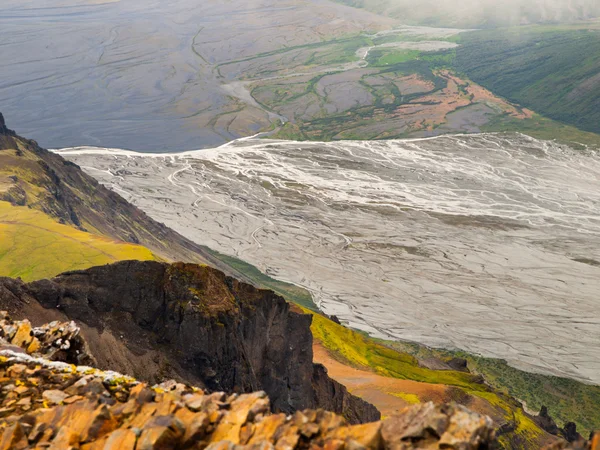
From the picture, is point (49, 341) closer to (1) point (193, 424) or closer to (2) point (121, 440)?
(2) point (121, 440)

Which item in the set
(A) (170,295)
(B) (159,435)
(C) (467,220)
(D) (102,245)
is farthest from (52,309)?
(C) (467,220)

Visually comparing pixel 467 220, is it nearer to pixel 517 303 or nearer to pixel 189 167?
pixel 517 303

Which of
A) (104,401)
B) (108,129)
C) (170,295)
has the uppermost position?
(104,401)

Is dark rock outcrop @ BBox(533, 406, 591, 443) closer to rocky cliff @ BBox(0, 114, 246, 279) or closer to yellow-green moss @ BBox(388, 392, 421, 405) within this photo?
yellow-green moss @ BBox(388, 392, 421, 405)

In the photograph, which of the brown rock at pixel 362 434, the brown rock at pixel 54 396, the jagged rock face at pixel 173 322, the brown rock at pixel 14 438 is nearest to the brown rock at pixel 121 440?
the brown rock at pixel 14 438

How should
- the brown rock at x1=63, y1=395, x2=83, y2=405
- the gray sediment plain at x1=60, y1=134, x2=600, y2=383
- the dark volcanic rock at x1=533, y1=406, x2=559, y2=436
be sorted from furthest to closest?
the gray sediment plain at x1=60, y1=134, x2=600, y2=383, the dark volcanic rock at x1=533, y1=406, x2=559, y2=436, the brown rock at x1=63, y1=395, x2=83, y2=405

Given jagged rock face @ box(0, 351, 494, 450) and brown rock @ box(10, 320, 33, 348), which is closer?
jagged rock face @ box(0, 351, 494, 450)

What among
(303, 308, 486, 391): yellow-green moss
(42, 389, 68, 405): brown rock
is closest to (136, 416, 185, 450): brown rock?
(42, 389, 68, 405): brown rock

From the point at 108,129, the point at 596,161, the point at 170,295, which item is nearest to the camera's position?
the point at 170,295

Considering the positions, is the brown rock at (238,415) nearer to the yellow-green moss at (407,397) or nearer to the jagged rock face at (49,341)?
the jagged rock face at (49,341)
